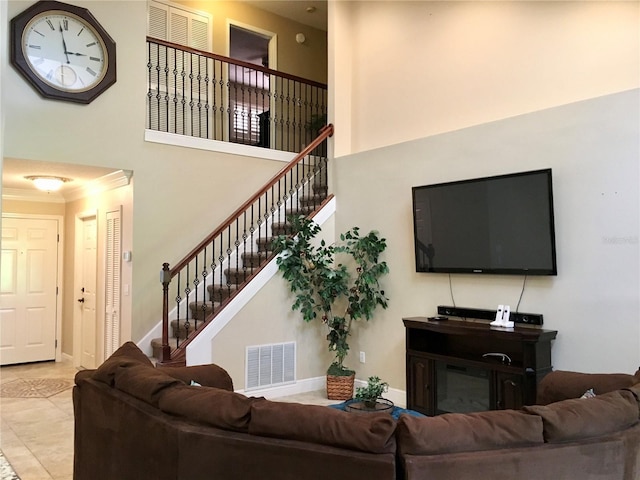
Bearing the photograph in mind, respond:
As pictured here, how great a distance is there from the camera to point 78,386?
2.97 metres

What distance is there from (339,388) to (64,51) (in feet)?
14.4

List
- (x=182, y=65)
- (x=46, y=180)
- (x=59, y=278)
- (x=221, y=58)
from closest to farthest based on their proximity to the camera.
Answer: (x=46, y=180) → (x=221, y=58) → (x=182, y=65) → (x=59, y=278)

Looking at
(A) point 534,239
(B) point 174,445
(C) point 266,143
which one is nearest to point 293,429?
(B) point 174,445

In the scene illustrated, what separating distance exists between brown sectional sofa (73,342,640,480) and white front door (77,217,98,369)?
4710mm

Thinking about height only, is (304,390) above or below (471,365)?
below

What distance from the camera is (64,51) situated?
16.5 feet

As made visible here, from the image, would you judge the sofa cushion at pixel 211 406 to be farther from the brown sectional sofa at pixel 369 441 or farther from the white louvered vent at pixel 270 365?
the white louvered vent at pixel 270 365

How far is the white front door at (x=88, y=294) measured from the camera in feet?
21.6

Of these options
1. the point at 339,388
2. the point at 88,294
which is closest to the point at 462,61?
the point at 339,388

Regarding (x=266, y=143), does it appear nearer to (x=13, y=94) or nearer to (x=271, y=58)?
(x=271, y=58)

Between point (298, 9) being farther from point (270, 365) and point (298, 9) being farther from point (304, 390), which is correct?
point (304, 390)

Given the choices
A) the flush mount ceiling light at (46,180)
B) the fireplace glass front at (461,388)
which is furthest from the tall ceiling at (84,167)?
the fireplace glass front at (461,388)

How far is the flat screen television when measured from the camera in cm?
405

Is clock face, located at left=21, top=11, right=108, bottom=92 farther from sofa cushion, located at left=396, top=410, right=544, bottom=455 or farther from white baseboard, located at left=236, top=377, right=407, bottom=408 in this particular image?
sofa cushion, located at left=396, top=410, right=544, bottom=455
